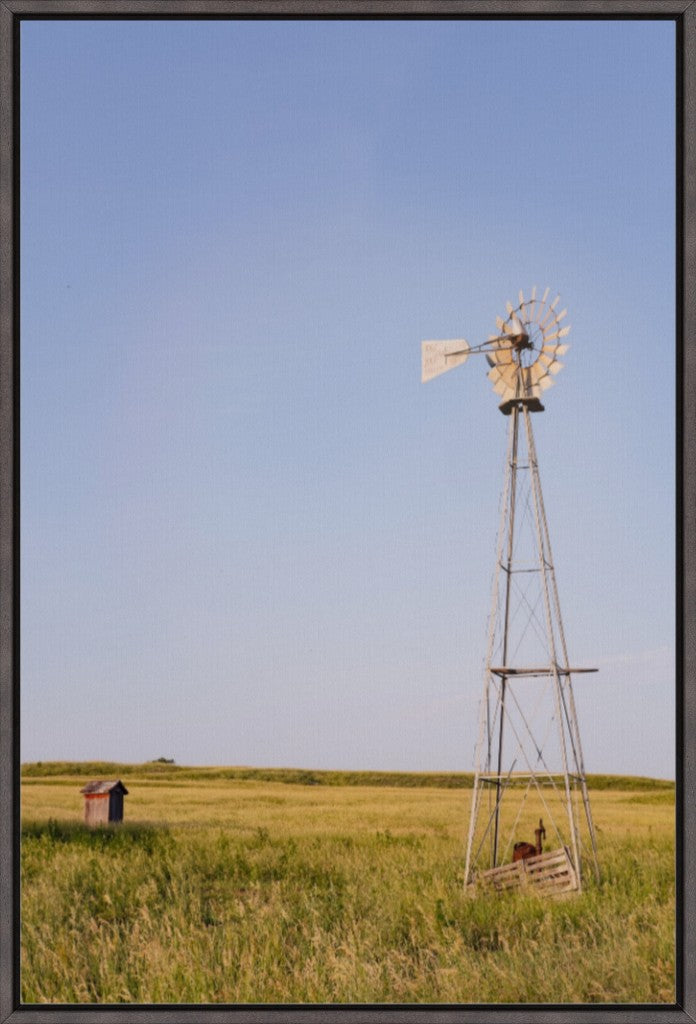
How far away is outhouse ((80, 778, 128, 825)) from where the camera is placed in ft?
51.6

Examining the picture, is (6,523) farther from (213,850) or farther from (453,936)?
(213,850)

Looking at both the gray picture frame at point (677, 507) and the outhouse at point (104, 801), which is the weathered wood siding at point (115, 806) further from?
the gray picture frame at point (677, 507)

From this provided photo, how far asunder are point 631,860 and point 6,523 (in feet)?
28.6

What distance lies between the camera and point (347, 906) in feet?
32.1

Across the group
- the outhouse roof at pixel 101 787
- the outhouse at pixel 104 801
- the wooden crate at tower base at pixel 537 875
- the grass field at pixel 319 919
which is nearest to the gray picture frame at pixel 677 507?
the grass field at pixel 319 919

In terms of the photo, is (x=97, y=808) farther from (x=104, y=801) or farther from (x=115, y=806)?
(x=115, y=806)

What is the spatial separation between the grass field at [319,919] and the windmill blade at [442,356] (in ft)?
18.0

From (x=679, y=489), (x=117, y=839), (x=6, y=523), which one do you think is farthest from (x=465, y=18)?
(x=117, y=839)

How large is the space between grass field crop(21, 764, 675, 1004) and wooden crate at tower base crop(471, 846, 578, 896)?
8.1 inches

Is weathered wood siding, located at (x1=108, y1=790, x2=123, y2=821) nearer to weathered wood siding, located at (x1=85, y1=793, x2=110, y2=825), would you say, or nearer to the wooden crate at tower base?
weathered wood siding, located at (x1=85, y1=793, x2=110, y2=825)

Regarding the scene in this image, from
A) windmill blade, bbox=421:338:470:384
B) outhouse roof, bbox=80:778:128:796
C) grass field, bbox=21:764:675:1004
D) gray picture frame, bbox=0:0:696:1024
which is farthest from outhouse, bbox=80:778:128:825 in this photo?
windmill blade, bbox=421:338:470:384

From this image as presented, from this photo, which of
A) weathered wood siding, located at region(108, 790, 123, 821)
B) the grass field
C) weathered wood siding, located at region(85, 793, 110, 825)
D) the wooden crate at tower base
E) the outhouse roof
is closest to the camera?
the grass field

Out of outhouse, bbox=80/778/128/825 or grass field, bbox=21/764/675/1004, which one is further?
outhouse, bbox=80/778/128/825

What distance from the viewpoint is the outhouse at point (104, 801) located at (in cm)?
1572
